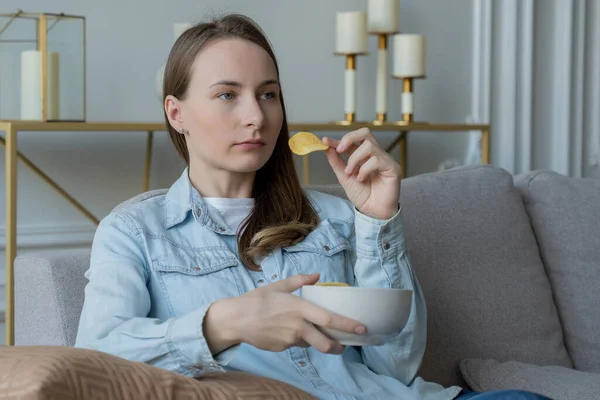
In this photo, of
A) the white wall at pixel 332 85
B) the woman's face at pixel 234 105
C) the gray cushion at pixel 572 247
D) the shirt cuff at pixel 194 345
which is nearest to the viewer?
the shirt cuff at pixel 194 345

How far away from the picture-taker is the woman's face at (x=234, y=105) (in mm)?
1393

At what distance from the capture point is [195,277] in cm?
136

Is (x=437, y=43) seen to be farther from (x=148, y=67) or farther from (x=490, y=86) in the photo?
(x=148, y=67)

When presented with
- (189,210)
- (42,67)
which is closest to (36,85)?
(42,67)

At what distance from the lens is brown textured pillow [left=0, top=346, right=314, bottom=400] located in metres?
0.93

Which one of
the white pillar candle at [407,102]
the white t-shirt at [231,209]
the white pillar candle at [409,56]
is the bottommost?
the white t-shirt at [231,209]

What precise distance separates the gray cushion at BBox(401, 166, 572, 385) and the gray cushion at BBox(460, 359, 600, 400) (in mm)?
58

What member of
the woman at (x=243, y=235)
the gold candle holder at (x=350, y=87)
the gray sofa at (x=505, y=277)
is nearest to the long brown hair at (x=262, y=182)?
the woman at (x=243, y=235)

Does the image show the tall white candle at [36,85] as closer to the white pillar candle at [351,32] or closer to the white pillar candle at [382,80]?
the white pillar candle at [351,32]

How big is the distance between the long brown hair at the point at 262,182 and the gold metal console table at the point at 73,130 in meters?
0.75

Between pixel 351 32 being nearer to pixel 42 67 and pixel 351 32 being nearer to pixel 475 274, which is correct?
pixel 42 67

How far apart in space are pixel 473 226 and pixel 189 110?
0.64m

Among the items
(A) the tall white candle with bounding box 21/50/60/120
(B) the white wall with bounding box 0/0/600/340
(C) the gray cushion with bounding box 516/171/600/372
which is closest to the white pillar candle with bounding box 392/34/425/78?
(B) the white wall with bounding box 0/0/600/340

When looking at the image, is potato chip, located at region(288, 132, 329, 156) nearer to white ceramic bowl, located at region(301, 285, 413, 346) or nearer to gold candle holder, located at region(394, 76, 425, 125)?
white ceramic bowl, located at region(301, 285, 413, 346)
